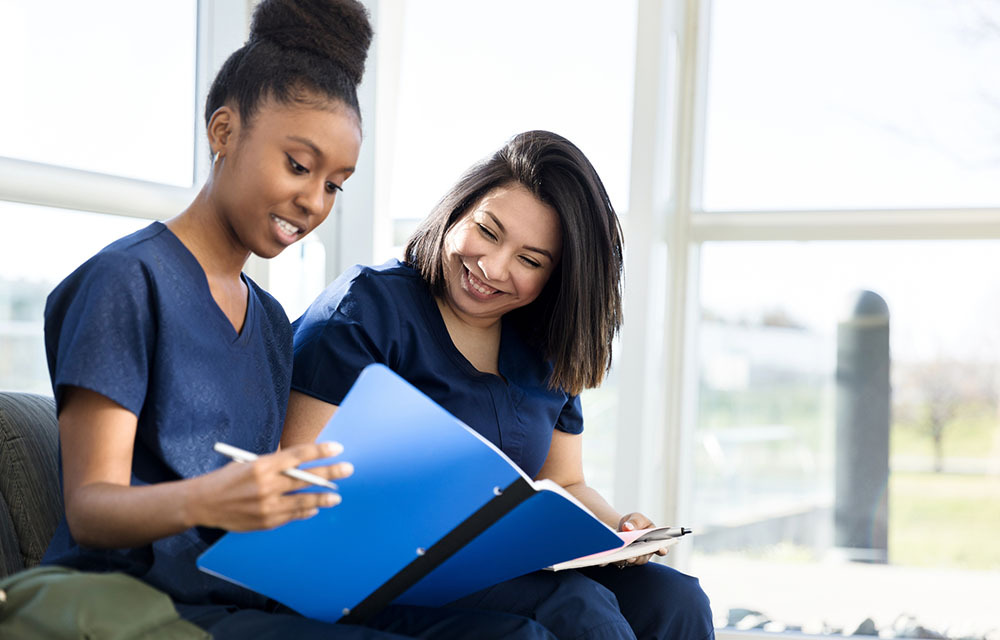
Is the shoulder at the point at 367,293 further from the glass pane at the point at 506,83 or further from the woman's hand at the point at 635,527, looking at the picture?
the glass pane at the point at 506,83

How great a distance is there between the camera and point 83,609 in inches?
33.6

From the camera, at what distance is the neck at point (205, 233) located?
46.7 inches

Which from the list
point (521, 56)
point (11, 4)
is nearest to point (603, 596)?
point (11, 4)

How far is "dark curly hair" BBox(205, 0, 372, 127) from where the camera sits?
1168mm

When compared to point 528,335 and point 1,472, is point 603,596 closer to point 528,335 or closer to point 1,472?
point 528,335

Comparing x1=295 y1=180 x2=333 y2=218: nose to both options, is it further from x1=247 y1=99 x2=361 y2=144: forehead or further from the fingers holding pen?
the fingers holding pen

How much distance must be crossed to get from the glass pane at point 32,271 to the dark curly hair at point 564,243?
674mm

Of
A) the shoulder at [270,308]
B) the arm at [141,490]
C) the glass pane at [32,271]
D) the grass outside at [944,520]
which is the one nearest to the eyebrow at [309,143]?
the shoulder at [270,308]

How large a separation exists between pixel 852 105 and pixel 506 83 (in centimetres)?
88

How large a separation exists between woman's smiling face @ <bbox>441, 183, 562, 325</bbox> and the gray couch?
2.09ft

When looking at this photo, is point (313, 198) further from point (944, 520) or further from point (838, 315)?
point (944, 520)

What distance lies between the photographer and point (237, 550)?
97 cm

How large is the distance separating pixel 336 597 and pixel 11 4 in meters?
1.27

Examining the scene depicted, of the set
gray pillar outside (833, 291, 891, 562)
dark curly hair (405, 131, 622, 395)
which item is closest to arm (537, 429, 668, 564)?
dark curly hair (405, 131, 622, 395)
